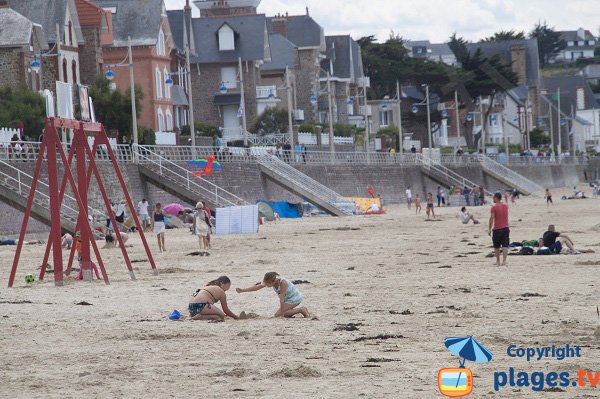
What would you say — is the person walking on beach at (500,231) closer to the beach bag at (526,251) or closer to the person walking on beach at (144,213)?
the beach bag at (526,251)

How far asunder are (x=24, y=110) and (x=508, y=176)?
1578 inches

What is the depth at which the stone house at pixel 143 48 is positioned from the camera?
2653 inches

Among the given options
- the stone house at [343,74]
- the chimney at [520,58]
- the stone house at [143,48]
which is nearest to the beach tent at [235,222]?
the stone house at [143,48]

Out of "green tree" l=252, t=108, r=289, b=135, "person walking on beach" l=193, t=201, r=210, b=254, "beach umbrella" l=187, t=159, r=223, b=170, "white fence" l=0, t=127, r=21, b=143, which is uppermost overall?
"green tree" l=252, t=108, r=289, b=135

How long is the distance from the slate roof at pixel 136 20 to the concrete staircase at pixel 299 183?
570 inches

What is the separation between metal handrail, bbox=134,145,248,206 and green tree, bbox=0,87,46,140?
212 inches

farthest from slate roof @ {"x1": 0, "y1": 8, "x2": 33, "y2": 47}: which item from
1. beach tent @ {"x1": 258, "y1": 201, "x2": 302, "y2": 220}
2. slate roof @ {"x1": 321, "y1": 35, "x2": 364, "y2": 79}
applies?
slate roof @ {"x1": 321, "y1": 35, "x2": 364, "y2": 79}

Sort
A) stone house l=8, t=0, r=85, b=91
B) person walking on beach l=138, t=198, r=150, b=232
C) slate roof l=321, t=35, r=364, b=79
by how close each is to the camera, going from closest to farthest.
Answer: person walking on beach l=138, t=198, r=150, b=232, stone house l=8, t=0, r=85, b=91, slate roof l=321, t=35, r=364, b=79

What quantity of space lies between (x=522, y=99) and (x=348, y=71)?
40358 mm

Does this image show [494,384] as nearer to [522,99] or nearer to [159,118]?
[159,118]

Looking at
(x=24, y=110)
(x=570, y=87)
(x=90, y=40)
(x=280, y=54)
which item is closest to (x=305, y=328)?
(x=24, y=110)

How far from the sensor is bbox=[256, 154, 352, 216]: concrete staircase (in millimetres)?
52719

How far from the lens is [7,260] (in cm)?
2794

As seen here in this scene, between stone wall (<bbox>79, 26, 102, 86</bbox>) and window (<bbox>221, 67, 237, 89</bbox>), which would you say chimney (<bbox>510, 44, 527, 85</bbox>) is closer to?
window (<bbox>221, 67, 237, 89</bbox>)
